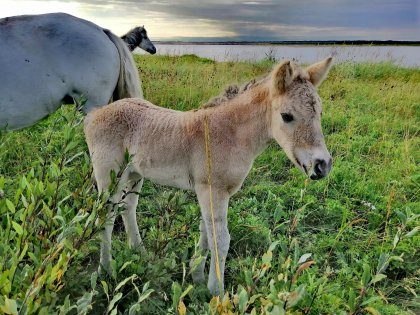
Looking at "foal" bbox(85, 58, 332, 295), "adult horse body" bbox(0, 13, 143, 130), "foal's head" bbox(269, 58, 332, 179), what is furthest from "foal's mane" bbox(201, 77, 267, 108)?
"adult horse body" bbox(0, 13, 143, 130)

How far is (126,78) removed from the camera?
5.29 m

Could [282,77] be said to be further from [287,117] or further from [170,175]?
[170,175]

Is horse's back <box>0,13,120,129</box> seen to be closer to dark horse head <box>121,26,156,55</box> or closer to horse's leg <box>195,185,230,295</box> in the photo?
horse's leg <box>195,185,230,295</box>

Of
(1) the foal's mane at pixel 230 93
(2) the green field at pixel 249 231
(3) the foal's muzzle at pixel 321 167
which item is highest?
(1) the foal's mane at pixel 230 93

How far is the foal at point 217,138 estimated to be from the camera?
2.57 m

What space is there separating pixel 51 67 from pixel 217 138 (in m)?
2.75

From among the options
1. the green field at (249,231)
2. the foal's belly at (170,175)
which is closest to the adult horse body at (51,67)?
the green field at (249,231)

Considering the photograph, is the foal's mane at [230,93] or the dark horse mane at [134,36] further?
the dark horse mane at [134,36]

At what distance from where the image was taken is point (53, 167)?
76.1 inches

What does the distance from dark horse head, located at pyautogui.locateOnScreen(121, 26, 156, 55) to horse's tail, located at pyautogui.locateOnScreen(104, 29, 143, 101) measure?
367 cm

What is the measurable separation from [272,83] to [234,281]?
60.7 inches

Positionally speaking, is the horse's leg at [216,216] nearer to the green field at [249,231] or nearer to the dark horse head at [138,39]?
the green field at [249,231]

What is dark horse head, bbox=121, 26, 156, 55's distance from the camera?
9383 mm

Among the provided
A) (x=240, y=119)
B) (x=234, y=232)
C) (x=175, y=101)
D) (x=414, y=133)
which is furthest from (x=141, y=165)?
(x=414, y=133)
